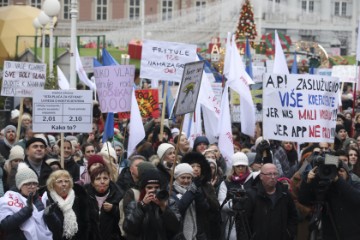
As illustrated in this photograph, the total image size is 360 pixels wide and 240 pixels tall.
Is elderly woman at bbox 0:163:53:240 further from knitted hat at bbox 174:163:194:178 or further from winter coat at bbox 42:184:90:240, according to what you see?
knitted hat at bbox 174:163:194:178

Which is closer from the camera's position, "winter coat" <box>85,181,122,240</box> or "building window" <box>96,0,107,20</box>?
"winter coat" <box>85,181,122,240</box>

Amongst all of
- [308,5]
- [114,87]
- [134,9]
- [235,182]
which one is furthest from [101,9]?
[235,182]

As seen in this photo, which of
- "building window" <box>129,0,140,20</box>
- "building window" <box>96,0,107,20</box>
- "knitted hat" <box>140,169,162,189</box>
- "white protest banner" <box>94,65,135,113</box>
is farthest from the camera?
"building window" <box>96,0,107,20</box>

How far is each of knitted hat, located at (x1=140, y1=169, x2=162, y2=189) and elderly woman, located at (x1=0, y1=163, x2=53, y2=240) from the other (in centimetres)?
74

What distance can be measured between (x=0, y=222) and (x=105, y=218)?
31.7 inches

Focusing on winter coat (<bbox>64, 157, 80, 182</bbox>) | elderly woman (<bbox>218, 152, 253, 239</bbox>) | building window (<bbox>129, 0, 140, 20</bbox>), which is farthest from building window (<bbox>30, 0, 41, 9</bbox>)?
elderly woman (<bbox>218, 152, 253, 239</bbox>)

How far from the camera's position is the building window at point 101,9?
7325 cm

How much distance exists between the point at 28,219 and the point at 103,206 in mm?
624

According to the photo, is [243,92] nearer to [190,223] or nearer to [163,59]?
[163,59]

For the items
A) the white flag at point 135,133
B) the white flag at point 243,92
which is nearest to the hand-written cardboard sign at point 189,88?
the white flag at point 135,133

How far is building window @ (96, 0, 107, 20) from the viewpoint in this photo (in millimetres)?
73250

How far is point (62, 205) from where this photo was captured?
940cm

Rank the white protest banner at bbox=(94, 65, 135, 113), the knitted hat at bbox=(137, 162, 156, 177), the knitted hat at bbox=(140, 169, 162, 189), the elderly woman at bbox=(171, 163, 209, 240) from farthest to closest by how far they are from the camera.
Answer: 1. the white protest banner at bbox=(94, 65, 135, 113)
2. the elderly woman at bbox=(171, 163, 209, 240)
3. the knitted hat at bbox=(137, 162, 156, 177)
4. the knitted hat at bbox=(140, 169, 162, 189)

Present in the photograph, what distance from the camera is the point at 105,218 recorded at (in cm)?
969
